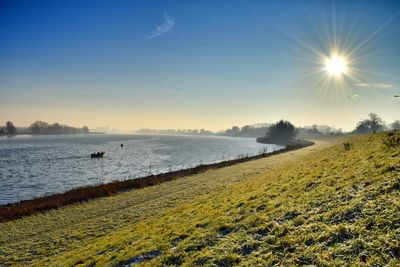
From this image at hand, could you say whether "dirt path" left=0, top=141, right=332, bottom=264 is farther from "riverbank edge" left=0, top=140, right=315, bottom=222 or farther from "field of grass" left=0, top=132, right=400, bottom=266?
"riverbank edge" left=0, top=140, right=315, bottom=222

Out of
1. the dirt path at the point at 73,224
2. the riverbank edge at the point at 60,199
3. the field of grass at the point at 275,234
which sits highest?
the field of grass at the point at 275,234

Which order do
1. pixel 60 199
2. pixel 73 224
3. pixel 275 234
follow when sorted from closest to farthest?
pixel 275 234 → pixel 73 224 → pixel 60 199

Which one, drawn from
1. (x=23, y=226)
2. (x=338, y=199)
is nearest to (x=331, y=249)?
(x=338, y=199)

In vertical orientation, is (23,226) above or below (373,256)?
below

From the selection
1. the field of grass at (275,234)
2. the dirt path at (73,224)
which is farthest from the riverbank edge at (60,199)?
the field of grass at (275,234)

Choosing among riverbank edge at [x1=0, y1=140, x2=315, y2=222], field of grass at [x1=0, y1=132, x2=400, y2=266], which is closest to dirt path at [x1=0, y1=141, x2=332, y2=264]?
field of grass at [x1=0, y1=132, x2=400, y2=266]

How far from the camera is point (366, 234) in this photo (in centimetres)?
718

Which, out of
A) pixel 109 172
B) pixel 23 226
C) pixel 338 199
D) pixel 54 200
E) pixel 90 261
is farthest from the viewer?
pixel 109 172

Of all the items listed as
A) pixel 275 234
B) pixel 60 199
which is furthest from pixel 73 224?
pixel 275 234

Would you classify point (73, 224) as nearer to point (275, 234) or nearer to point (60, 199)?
point (60, 199)

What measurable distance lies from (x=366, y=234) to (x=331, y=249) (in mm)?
1184

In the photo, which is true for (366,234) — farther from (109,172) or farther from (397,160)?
(109,172)

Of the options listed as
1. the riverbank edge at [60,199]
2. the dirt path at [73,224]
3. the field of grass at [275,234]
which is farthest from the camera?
the riverbank edge at [60,199]

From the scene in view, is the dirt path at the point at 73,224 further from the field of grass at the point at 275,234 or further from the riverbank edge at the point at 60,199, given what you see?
the riverbank edge at the point at 60,199
